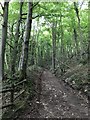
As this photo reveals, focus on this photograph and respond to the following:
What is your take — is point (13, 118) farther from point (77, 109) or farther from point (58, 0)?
point (58, 0)

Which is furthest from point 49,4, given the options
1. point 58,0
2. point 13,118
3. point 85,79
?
point 13,118

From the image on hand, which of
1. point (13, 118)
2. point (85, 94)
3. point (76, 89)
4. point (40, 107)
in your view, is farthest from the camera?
point (76, 89)

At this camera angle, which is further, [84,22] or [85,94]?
[84,22]

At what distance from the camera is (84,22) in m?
28.8

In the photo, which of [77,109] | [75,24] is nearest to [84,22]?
[75,24]

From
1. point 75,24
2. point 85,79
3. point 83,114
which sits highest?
point 75,24

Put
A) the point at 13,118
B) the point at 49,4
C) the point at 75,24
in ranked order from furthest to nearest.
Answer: the point at 75,24 → the point at 49,4 → the point at 13,118

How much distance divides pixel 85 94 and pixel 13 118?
4.95m

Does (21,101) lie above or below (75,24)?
below

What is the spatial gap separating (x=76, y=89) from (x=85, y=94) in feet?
5.01

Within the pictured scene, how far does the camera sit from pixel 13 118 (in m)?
8.66

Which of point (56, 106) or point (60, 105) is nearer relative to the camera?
point (56, 106)

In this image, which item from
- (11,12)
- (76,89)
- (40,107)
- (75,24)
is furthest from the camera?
(75,24)

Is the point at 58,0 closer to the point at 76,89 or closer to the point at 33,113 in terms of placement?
the point at 76,89
